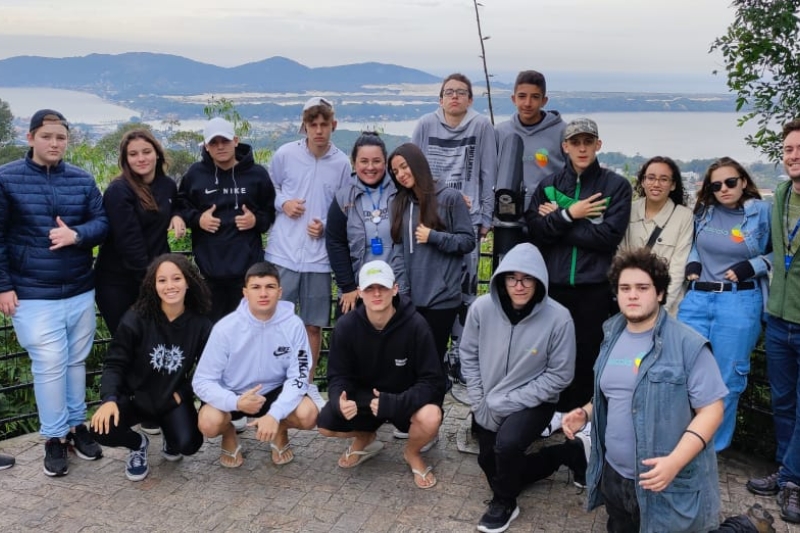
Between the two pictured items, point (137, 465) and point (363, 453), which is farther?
point (363, 453)

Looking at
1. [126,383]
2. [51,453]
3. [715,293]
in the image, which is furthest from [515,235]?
[51,453]

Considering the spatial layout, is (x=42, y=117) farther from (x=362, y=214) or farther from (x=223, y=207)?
(x=362, y=214)

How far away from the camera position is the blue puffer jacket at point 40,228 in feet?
13.4

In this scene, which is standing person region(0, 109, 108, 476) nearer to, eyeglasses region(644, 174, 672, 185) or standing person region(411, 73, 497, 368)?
standing person region(411, 73, 497, 368)

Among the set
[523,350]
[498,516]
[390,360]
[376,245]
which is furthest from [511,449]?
[376,245]

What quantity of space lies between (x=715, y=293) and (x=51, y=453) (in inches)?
166

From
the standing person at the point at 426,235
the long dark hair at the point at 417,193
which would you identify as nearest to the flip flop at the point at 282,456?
the standing person at the point at 426,235

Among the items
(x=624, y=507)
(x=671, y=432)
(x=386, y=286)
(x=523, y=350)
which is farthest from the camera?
(x=386, y=286)

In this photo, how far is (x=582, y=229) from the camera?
4176 mm

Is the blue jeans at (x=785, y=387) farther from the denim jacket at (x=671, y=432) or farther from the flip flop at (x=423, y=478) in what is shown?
the flip flop at (x=423, y=478)

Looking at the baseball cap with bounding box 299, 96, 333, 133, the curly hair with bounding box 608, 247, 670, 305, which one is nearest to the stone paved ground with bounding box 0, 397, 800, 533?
the curly hair with bounding box 608, 247, 670, 305

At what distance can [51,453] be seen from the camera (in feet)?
14.2

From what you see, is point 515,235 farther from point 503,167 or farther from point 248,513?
point 248,513

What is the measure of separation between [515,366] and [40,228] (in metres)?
2.98
